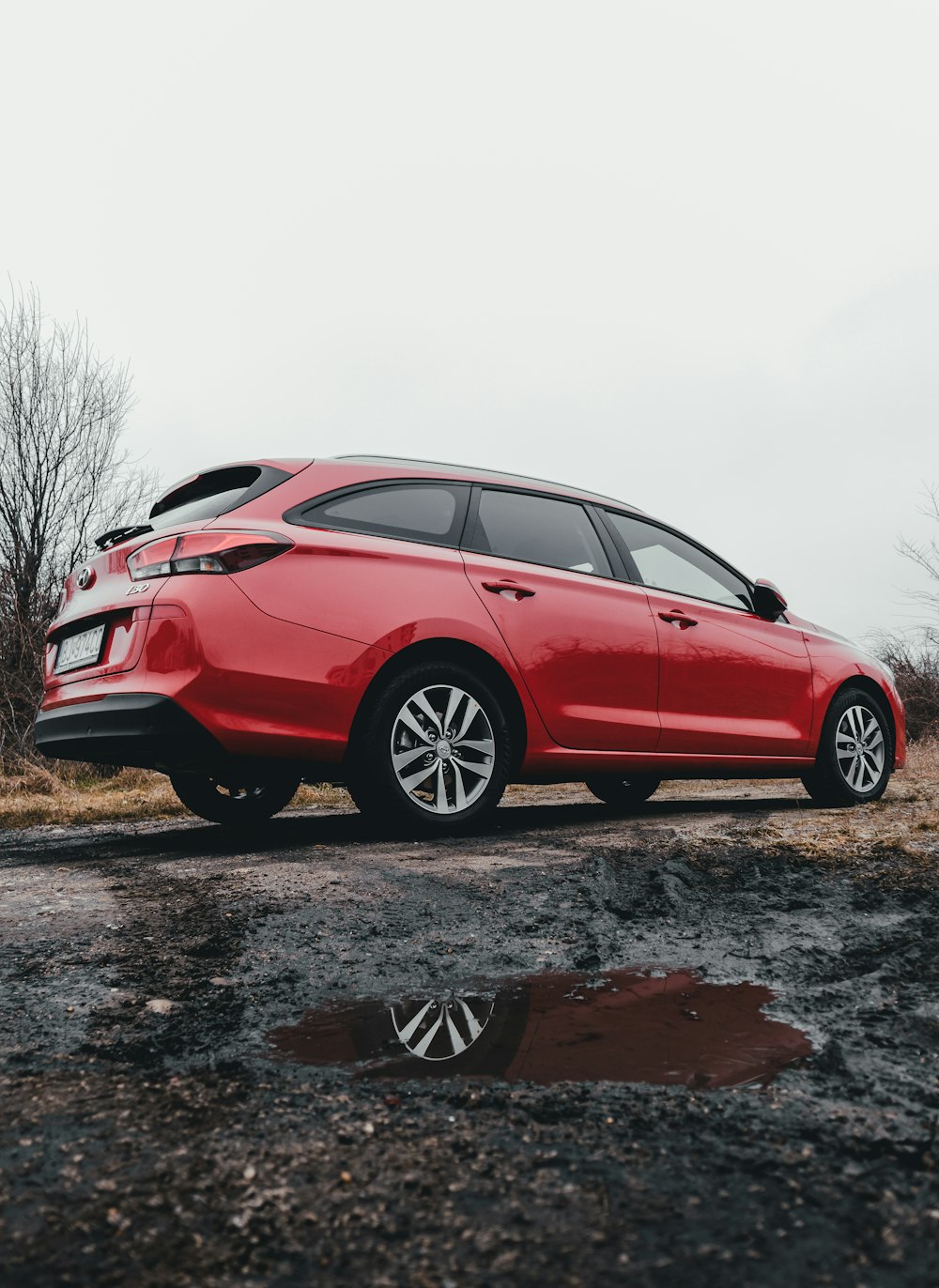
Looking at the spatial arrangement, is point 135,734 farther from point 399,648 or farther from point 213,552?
point 399,648

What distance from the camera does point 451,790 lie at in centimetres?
431

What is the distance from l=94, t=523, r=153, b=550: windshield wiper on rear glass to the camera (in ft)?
14.3

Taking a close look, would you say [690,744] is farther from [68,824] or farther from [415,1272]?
[415,1272]

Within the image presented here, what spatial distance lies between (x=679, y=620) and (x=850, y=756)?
1.66m

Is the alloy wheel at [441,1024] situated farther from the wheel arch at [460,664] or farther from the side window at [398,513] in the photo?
the side window at [398,513]

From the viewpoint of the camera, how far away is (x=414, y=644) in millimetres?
4207

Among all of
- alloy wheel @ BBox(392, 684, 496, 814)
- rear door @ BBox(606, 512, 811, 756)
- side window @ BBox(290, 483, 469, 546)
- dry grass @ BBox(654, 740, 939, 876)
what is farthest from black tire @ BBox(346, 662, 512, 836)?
rear door @ BBox(606, 512, 811, 756)

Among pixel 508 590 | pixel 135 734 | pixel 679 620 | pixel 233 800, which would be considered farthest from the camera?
pixel 233 800

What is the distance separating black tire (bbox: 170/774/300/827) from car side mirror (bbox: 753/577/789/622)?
2822 millimetres

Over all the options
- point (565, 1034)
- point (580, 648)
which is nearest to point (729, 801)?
point (580, 648)

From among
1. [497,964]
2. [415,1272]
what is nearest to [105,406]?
[497,964]

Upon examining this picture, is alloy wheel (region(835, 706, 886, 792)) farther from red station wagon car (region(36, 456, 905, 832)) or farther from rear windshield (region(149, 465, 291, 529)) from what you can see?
rear windshield (region(149, 465, 291, 529))

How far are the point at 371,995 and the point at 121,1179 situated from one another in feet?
2.98

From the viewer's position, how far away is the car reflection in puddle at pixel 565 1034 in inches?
65.7
